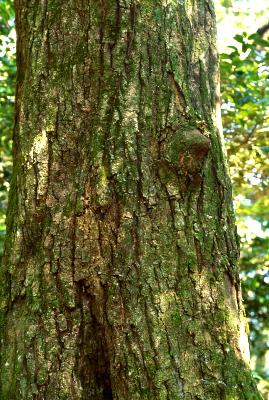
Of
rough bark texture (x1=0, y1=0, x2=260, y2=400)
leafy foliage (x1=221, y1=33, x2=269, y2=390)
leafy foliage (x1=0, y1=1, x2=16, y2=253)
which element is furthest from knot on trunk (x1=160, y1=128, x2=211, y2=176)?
leafy foliage (x1=0, y1=1, x2=16, y2=253)

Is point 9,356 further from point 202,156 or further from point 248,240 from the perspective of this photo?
point 248,240

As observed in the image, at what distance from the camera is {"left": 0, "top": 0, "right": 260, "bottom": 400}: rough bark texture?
5.80ft

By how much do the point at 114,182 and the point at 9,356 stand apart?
704 millimetres

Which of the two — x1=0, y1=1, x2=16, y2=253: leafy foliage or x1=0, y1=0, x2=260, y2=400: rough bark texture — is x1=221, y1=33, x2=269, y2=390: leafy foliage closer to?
x1=0, y1=1, x2=16, y2=253: leafy foliage

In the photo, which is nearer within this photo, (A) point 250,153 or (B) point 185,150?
(B) point 185,150

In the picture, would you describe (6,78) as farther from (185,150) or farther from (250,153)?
(185,150)

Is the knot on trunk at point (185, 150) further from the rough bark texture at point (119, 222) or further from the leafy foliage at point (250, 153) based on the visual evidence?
the leafy foliage at point (250, 153)

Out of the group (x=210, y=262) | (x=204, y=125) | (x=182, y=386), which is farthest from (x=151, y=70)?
(x=182, y=386)

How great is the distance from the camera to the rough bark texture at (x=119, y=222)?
1.77m

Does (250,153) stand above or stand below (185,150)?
above

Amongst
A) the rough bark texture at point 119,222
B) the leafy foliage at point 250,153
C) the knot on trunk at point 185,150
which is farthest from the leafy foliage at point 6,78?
the knot on trunk at point 185,150

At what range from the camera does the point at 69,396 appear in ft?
5.82

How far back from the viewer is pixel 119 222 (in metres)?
1.85

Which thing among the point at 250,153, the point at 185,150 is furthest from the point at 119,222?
the point at 250,153
